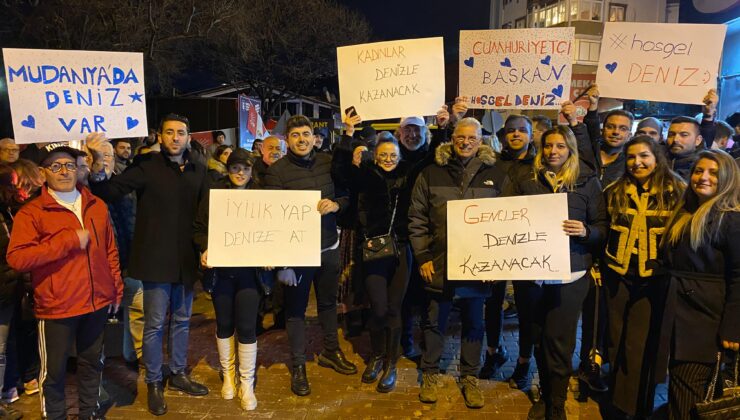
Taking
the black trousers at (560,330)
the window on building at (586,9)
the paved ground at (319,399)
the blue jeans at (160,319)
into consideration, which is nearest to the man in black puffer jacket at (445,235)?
the paved ground at (319,399)

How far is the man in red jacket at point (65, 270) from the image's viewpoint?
3.26 metres

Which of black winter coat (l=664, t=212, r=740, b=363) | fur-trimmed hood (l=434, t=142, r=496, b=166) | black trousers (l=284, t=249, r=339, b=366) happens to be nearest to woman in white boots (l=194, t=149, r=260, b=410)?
black trousers (l=284, t=249, r=339, b=366)

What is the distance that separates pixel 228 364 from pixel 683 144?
4.44 metres

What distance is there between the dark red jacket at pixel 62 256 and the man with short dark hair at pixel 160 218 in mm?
304

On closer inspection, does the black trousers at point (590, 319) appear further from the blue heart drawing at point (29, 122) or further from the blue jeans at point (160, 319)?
the blue heart drawing at point (29, 122)

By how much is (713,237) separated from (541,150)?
1239 millimetres

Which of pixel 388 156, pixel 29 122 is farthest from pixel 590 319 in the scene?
pixel 29 122

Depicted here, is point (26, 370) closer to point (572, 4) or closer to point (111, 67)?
point (111, 67)

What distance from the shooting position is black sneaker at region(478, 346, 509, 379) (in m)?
4.64

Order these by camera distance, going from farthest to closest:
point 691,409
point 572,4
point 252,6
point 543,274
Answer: point 572,4
point 252,6
point 543,274
point 691,409

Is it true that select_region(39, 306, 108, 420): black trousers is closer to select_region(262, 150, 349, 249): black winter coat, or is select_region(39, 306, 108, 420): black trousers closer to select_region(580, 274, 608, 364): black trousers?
select_region(262, 150, 349, 249): black winter coat

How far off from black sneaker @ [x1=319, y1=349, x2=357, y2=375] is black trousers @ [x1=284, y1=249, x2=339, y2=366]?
34cm

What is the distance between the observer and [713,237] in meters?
3.02

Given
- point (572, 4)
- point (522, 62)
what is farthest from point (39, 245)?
point (572, 4)
